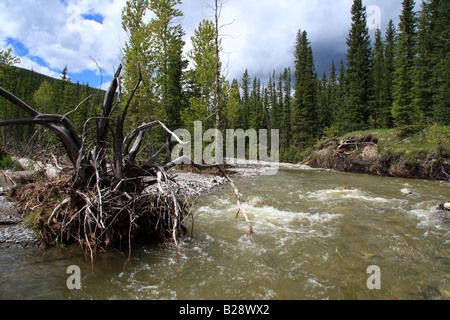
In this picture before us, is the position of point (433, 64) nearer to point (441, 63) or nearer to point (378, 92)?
point (441, 63)

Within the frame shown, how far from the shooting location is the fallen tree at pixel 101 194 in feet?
11.9

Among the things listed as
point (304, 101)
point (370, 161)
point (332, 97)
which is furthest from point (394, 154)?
point (332, 97)

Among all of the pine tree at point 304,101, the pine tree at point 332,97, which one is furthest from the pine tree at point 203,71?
the pine tree at point 332,97

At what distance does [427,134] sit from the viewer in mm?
14914

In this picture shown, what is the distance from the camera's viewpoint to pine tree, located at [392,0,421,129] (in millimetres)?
21927

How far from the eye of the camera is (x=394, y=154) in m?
15.6

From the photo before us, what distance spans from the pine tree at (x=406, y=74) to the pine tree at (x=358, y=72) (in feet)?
12.4

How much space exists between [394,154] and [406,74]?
13689 mm

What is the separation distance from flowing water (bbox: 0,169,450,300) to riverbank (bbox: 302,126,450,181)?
377 inches

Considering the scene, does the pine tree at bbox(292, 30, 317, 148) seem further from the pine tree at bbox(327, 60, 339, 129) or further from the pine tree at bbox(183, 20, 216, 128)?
the pine tree at bbox(183, 20, 216, 128)

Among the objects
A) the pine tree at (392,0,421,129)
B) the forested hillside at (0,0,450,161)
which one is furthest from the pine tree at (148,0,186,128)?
the pine tree at (392,0,421,129)

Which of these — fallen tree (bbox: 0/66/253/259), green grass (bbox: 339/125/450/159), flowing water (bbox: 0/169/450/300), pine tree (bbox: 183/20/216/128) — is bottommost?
flowing water (bbox: 0/169/450/300)

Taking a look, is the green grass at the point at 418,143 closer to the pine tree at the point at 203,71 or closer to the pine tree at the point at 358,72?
the pine tree at the point at 358,72
